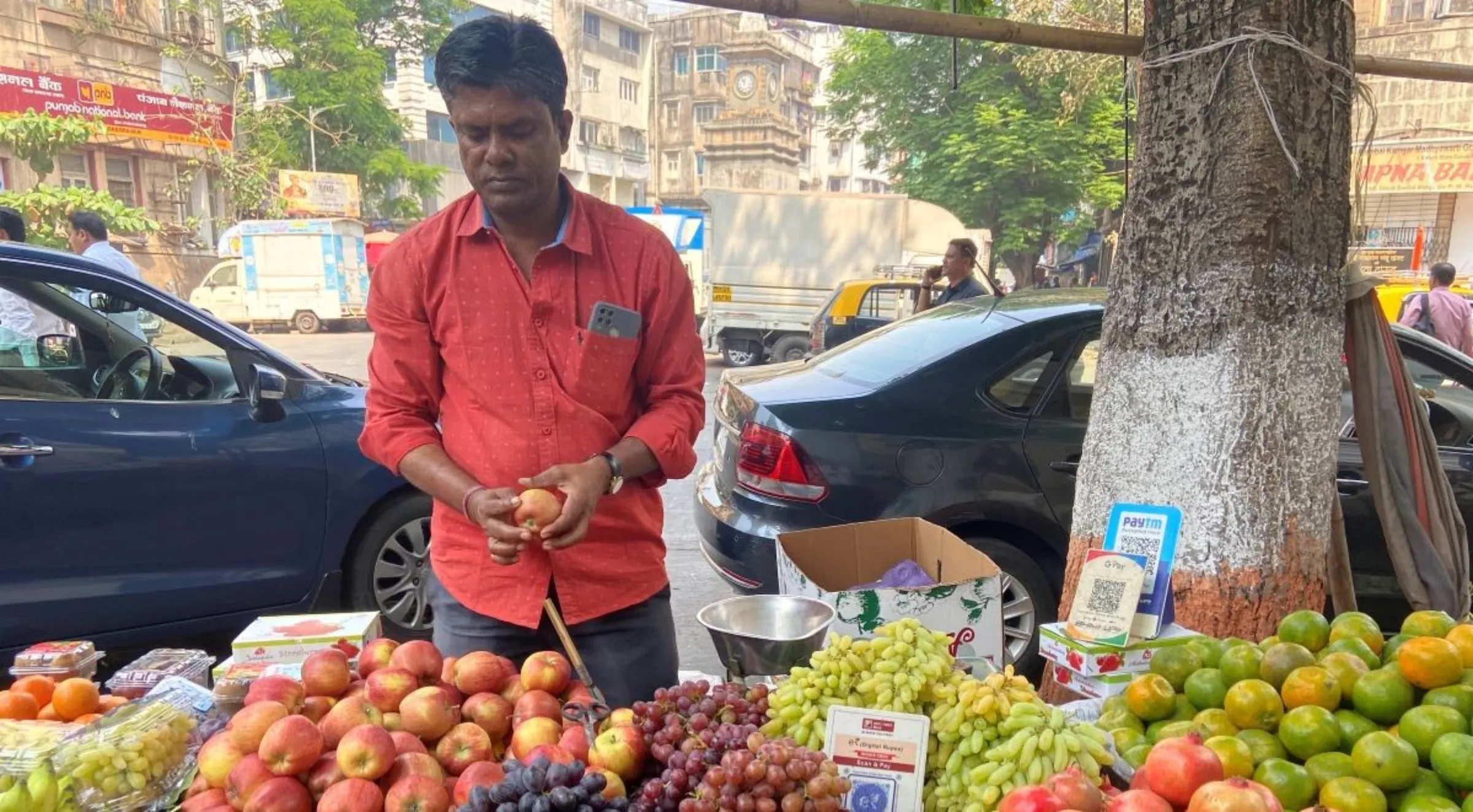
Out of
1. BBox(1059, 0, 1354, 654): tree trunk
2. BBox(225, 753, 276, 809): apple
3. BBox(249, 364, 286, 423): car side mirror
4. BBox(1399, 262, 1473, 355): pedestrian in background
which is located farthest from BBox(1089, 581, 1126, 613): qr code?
BBox(1399, 262, 1473, 355): pedestrian in background

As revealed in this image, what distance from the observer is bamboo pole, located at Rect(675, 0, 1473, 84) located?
2.22 metres

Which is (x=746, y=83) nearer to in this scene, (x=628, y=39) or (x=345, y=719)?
(x=628, y=39)

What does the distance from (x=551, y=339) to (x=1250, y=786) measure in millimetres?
1537

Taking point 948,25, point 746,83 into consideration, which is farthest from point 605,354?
point 746,83

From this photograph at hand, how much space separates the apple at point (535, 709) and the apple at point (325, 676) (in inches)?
14.3

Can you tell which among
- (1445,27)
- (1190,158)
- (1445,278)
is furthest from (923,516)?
(1445,27)

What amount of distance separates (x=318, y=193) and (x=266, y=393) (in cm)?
2519

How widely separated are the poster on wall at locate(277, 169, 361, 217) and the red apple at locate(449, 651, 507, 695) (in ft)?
89.8

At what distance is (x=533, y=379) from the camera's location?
1.96m

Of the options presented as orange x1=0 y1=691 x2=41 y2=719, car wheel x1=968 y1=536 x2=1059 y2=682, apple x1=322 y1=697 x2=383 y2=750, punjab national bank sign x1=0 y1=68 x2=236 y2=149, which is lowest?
car wheel x1=968 y1=536 x2=1059 y2=682

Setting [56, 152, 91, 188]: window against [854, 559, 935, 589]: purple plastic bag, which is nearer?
[854, 559, 935, 589]: purple plastic bag

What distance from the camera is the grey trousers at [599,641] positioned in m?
2.06

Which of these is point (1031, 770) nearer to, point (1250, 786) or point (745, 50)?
point (1250, 786)

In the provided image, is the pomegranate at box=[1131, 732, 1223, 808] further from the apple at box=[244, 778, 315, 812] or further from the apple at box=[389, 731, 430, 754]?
the apple at box=[244, 778, 315, 812]
